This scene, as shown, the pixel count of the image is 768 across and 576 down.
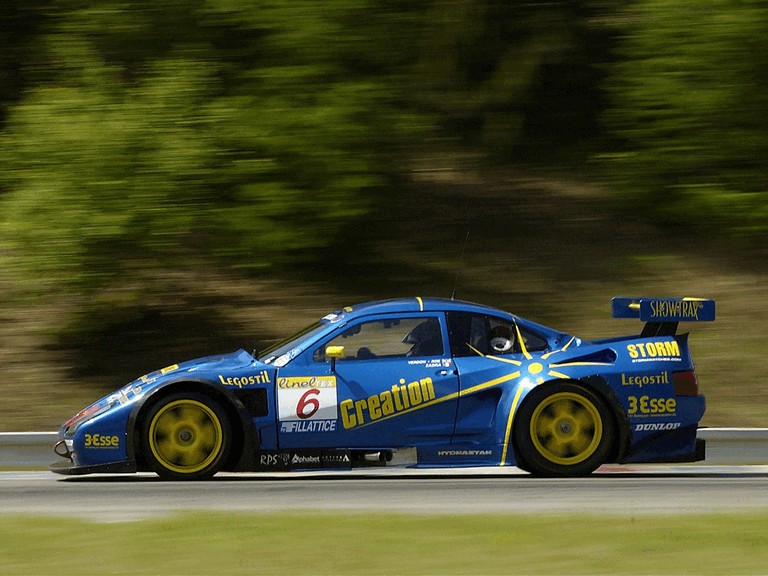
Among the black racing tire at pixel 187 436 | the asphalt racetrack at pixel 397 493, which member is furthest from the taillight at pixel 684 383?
the black racing tire at pixel 187 436

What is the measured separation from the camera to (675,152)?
14.4 metres

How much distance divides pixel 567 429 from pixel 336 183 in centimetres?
508

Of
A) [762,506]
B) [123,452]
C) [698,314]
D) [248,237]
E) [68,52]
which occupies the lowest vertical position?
[762,506]

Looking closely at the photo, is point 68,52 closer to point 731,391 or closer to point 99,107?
point 99,107

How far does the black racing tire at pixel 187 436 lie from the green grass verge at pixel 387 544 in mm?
1543

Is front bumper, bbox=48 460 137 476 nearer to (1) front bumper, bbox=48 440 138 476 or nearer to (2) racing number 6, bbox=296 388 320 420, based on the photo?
(1) front bumper, bbox=48 440 138 476

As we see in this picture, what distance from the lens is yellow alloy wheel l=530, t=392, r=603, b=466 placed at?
920 cm

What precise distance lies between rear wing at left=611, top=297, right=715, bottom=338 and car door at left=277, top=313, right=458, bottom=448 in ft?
4.75

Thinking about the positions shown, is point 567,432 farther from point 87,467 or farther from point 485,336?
point 87,467

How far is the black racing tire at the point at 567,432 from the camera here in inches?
361

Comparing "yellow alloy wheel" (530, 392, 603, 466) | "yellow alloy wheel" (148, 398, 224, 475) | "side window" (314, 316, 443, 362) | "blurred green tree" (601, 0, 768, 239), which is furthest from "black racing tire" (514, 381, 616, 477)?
"blurred green tree" (601, 0, 768, 239)

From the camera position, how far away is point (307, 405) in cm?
902

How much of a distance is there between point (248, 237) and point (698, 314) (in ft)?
18.0

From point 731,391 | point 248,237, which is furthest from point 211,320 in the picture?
point 731,391
